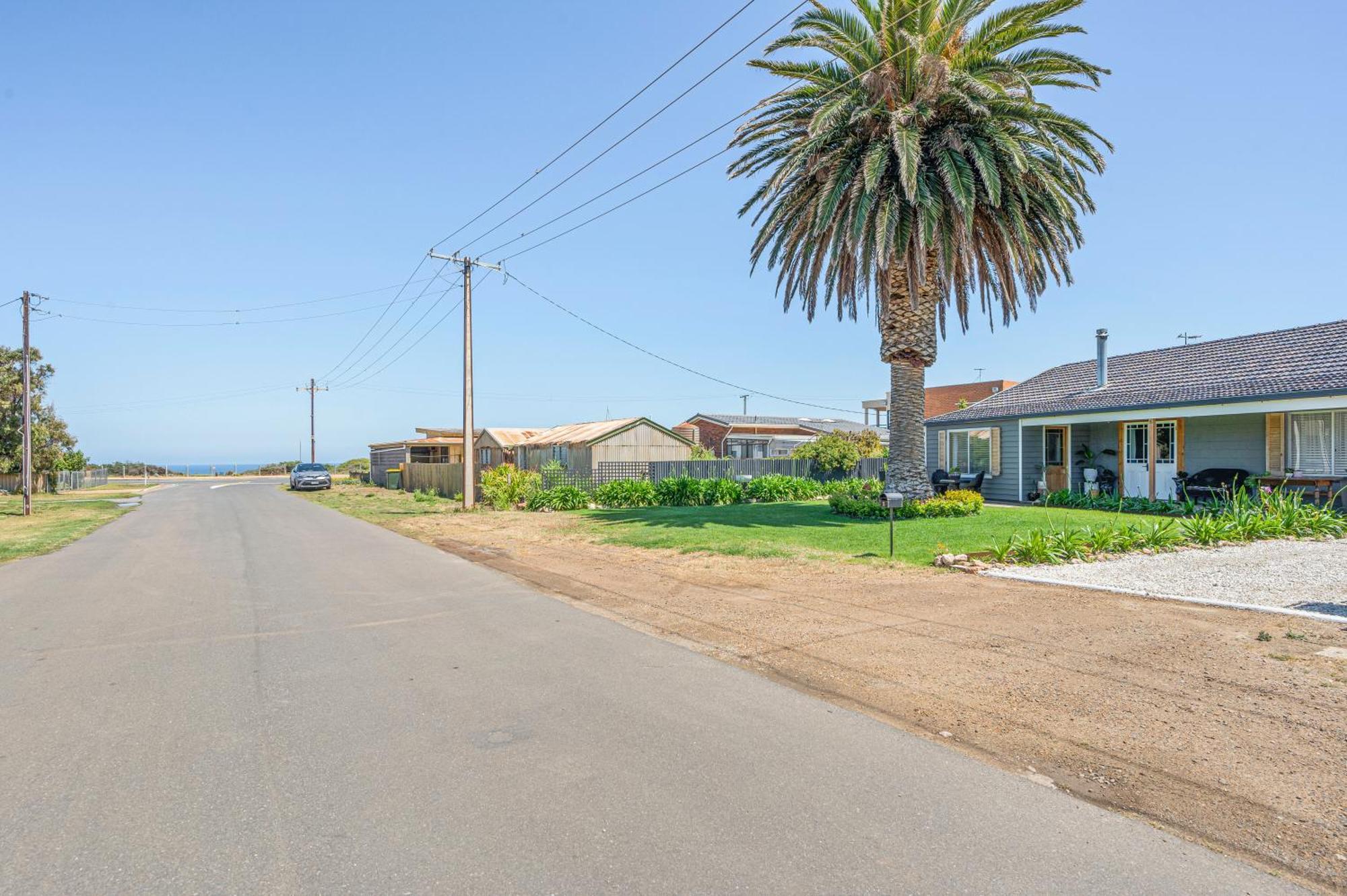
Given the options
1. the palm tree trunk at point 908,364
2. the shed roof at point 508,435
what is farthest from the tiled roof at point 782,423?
the palm tree trunk at point 908,364

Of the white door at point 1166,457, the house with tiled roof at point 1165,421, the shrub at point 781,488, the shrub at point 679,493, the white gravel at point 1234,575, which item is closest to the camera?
the white gravel at point 1234,575

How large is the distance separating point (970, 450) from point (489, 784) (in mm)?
23265

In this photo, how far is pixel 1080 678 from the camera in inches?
225

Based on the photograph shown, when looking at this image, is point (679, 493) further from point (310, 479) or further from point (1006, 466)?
point (310, 479)

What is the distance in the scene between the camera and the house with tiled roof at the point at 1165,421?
16.5 meters

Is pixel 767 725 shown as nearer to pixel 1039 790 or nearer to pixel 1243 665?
pixel 1039 790

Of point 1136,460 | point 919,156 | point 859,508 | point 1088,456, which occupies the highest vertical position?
point 919,156

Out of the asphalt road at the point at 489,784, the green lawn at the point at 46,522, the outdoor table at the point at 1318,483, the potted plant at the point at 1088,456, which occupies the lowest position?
the asphalt road at the point at 489,784

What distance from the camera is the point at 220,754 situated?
4.35m

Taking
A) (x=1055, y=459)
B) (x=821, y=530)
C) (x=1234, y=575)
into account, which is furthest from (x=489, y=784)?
(x=1055, y=459)

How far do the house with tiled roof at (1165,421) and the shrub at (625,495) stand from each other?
9.87 metres

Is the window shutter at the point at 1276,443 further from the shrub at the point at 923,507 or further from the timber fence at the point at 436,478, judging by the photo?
the timber fence at the point at 436,478

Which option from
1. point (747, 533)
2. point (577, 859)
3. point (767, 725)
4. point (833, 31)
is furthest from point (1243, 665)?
point (833, 31)

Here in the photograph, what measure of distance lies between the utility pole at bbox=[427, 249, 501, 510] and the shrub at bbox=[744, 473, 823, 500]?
9112 mm
